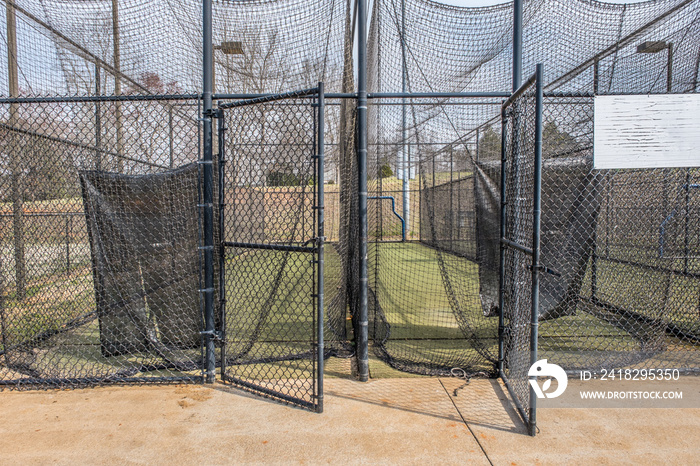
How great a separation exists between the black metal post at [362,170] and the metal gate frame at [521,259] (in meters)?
1.20

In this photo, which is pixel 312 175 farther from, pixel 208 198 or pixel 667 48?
pixel 667 48

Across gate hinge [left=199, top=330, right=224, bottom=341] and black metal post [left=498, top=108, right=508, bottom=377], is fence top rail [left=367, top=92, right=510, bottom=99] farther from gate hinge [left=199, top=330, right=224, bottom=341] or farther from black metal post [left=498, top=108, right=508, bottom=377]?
gate hinge [left=199, top=330, right=224, bottom=341]

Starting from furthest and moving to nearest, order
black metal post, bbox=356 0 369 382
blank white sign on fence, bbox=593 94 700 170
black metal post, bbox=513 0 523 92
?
black metal post, bbox=513 0 523 92
black metal post, bbox=356 0 369 382
blank white sign on fence, bbox=593 94 700 170

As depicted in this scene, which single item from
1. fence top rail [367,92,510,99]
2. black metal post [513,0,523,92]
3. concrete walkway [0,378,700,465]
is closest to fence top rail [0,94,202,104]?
fence top rail [367,92,510,99]

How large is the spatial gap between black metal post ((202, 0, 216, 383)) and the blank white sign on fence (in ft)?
10.3

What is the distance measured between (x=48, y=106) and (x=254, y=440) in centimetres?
331

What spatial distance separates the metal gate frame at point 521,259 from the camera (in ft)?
8.47

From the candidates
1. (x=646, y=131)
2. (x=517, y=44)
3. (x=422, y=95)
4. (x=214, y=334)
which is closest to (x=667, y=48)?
(x=646, y=131)

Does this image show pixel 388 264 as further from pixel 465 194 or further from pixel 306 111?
pixel 306 111

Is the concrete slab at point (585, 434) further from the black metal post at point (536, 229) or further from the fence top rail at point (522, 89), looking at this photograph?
the fence top rail at point (522, 89)

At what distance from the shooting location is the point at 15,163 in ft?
12.1

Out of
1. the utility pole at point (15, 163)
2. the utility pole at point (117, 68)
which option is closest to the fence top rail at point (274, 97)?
the utility pole at point (117, 68)

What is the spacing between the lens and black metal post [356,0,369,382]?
3387mm

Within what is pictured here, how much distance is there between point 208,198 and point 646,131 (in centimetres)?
364
